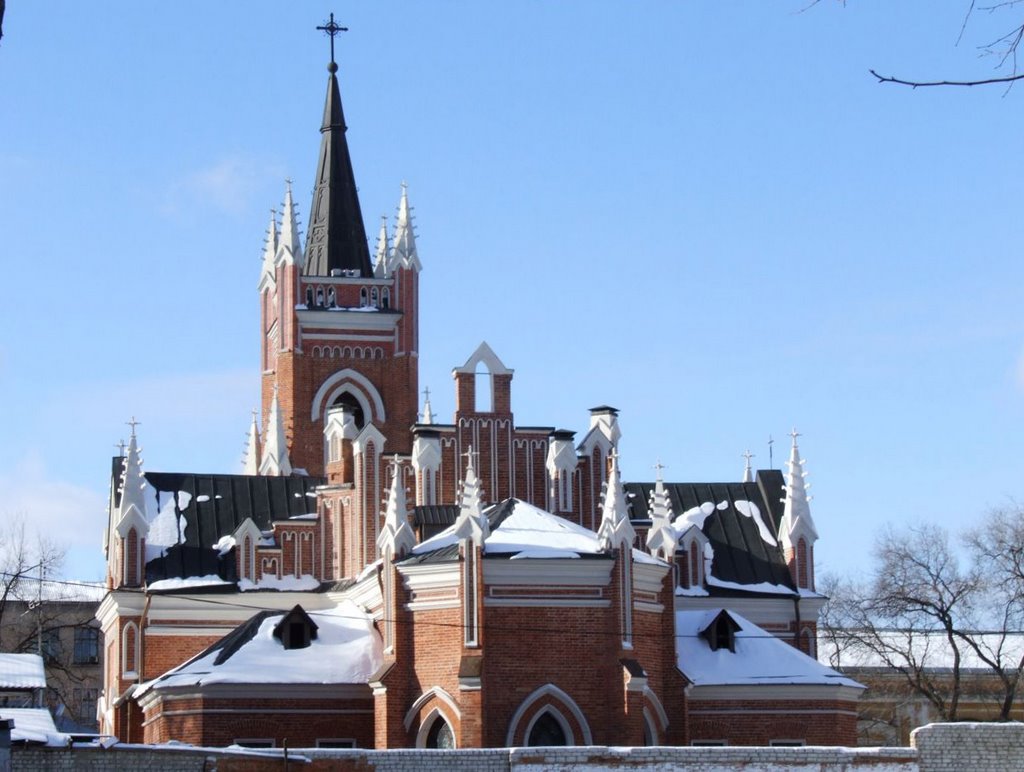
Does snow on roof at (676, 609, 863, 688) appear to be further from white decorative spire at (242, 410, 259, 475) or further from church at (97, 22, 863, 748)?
white decorative spire at (242, 410, 259, 475)

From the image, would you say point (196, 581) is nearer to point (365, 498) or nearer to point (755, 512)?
point (365, 498)

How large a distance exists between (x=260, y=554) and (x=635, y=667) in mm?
13197

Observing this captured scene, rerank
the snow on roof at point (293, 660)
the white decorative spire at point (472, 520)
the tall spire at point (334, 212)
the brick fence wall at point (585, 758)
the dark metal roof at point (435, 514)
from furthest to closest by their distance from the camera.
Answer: the tall spire at point (334, 212), the dark metal roof at point (435, 514), the snow on roof at point (293, 660), the white decorative spire at point (472, 520), the brick fence wall at point (585, 758)

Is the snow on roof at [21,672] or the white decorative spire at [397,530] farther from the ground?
the white decorative spire at [397,530]

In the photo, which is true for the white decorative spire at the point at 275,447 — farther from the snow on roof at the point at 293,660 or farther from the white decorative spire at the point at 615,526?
the white decorative spire at the point at 615,526

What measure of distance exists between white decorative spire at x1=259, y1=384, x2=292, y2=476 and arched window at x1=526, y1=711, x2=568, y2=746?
23.5m

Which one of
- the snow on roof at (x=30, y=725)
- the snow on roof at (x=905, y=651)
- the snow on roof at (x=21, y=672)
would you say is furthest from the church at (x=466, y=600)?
the snow on roof at (x=905, y=651)

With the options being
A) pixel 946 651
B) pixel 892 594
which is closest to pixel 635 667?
pixel 892 594

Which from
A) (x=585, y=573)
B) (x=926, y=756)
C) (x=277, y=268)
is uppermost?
(x=277, y=268)

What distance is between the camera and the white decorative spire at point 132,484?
5253 centimetres

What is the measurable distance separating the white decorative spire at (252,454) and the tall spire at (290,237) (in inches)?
249

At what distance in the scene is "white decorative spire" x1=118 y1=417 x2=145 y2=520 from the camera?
172ft

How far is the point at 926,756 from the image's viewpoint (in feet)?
125

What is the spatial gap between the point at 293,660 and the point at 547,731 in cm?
677
